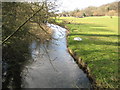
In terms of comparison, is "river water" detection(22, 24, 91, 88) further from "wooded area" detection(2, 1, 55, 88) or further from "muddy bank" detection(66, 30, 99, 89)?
"wooded area" detection(2, 1, 55, 88)

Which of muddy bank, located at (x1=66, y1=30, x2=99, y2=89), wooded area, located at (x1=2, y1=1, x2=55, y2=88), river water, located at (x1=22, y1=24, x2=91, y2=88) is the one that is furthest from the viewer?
muddy bank, located at (x1=66, y1=30, x2=99, y2=89)

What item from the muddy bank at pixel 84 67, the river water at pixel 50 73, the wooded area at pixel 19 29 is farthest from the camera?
the muddy bank at pixel 84 67

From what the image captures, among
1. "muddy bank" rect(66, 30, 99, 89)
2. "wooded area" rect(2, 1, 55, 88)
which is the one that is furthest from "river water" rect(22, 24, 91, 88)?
"wooded area" rect(2, 1, 55, 88)

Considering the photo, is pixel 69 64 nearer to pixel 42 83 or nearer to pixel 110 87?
pixel 42 83

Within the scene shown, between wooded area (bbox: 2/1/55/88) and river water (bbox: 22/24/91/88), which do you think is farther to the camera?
river water (bbox: 22/24/91/88)

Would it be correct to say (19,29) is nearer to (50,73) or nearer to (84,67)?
(50,73)

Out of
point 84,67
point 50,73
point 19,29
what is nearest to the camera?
point 19,29

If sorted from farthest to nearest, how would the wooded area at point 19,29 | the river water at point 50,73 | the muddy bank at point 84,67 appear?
the muddy bank at point 84,67 → the river water at point 50,73 → the wooded area at point 19,29

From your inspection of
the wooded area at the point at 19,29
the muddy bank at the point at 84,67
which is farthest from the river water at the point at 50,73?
the wooded area at the point at 19,29

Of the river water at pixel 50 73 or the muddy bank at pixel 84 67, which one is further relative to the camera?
the muddy bank at pixel 84 67

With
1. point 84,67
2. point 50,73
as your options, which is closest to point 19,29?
point 50,73

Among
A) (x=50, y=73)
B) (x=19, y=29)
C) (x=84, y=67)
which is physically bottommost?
(x=84, y=67)

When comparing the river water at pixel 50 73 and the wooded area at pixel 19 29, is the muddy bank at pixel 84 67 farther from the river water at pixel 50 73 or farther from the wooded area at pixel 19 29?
the wooded area at pixel 19 29

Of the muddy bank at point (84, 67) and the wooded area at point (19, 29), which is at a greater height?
the wooded area at point (19, 29)
